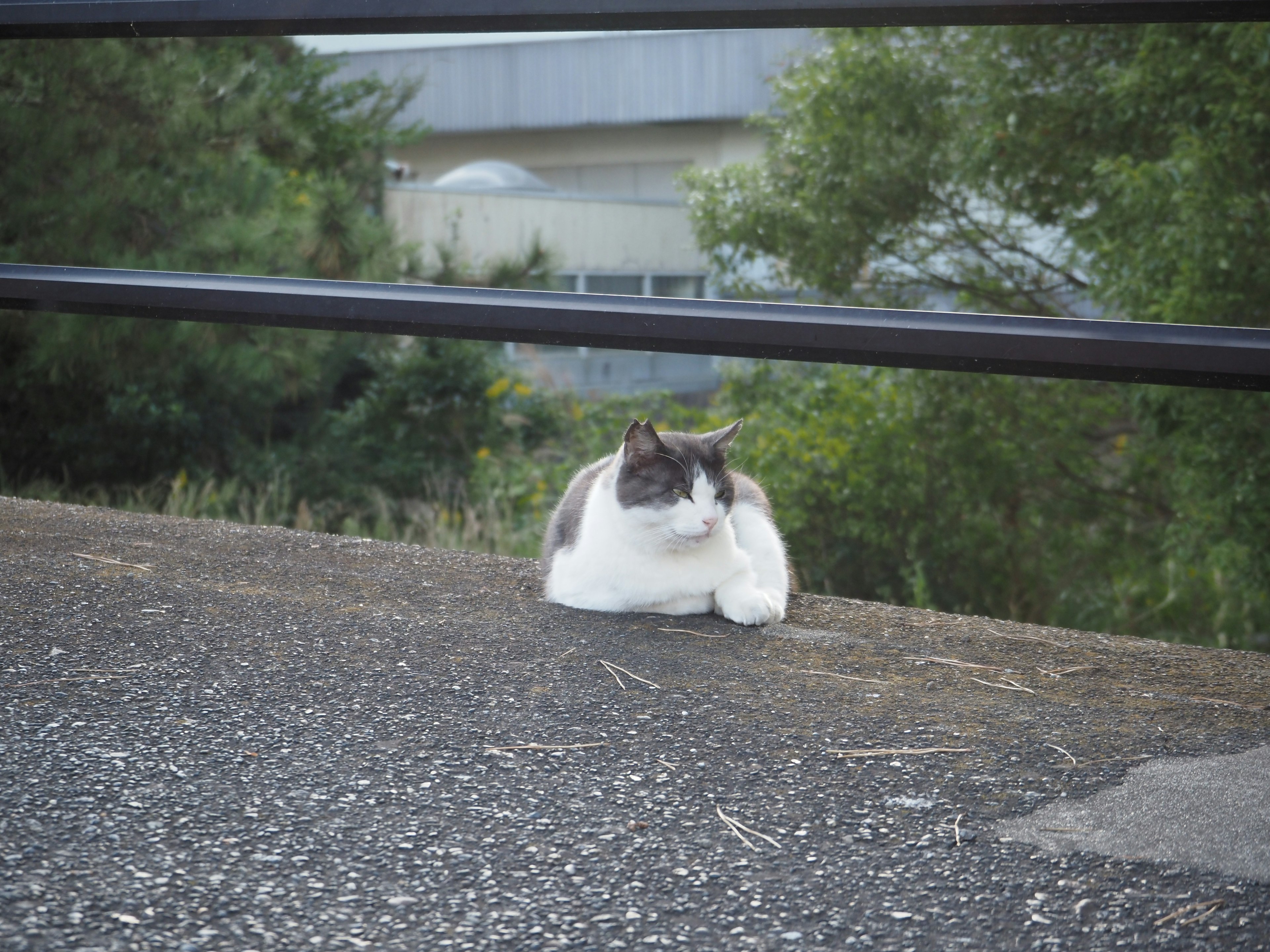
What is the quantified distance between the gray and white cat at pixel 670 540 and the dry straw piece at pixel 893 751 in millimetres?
527

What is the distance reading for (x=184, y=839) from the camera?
0.82m

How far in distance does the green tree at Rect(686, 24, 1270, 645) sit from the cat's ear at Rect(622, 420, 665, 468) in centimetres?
290

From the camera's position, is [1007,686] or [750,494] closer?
[1007,686]

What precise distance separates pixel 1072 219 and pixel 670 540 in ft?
13.2

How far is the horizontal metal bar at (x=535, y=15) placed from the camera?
1.18 metres

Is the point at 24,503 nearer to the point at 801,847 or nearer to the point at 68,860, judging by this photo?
the point at 68,860

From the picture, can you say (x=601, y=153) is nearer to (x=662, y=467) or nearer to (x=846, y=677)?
(x=662, y=467)

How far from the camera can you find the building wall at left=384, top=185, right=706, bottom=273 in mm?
11094

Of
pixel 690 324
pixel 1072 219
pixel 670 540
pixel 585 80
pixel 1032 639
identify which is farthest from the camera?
pixel 585 80

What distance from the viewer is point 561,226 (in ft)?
41.2

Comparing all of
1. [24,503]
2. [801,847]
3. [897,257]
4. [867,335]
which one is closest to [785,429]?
[897,257]

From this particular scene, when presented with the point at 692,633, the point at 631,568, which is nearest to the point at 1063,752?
the point at 692,633

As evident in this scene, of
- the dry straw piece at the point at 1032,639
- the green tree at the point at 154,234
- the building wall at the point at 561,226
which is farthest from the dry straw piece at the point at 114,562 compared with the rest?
the building wall at the point at 561,226

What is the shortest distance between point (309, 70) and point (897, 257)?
218 inches
